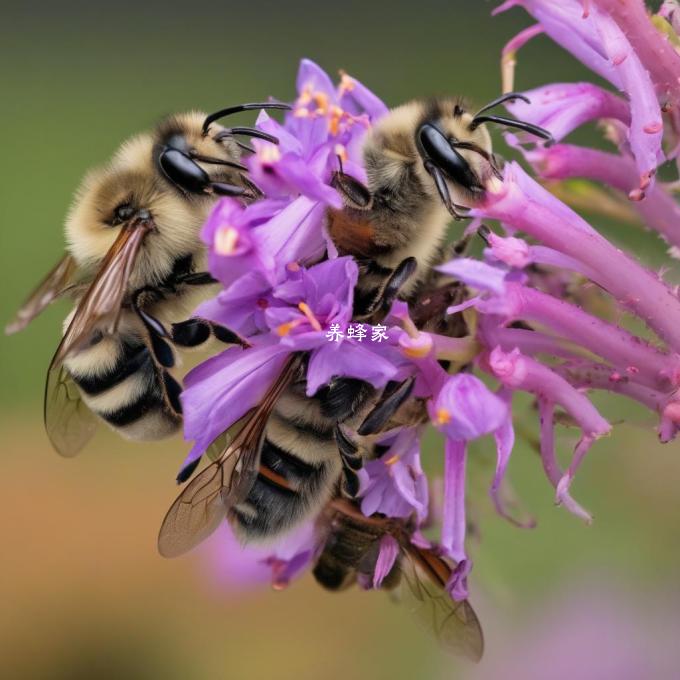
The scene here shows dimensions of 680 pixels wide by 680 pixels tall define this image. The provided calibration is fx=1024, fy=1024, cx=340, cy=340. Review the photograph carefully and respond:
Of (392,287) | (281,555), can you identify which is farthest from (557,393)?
(281,555)

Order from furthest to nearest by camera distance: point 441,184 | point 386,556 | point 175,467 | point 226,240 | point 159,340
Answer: point 175,467 → point 386,556 → point 159,340 → point 441,184 → point 226,240

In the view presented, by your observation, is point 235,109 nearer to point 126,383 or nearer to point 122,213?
point 122,213

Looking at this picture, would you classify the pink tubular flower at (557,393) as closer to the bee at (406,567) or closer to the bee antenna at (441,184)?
the bee antenna at (441,184)

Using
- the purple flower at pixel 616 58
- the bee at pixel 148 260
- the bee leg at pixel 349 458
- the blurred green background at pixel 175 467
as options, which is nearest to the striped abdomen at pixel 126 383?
the bee at pixel 148 260

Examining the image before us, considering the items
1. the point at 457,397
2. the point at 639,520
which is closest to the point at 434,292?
the point at 457,397

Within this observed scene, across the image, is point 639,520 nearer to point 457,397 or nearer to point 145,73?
point 457,397

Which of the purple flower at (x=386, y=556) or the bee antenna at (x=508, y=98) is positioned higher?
the bee antenna at (x=508, y=98)

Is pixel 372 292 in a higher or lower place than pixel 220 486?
higher
